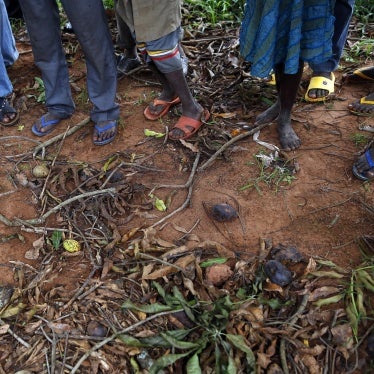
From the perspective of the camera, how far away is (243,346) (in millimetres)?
1983

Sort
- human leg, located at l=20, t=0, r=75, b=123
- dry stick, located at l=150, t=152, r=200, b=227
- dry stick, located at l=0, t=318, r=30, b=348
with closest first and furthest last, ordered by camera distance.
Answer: dry stick, located at l=0, t=318, r=30, b=348 < dry stick, located at l=150, t=152, r=200, b=227 < human leg, located at l=20, t=0, r=75, b=123

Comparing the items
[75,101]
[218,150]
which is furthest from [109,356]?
[75,101]

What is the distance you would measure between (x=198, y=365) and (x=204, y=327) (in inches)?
7.6

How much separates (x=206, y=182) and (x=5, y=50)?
235cm

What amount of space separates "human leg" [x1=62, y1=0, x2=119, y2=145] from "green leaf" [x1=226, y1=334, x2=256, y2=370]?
1902 mm

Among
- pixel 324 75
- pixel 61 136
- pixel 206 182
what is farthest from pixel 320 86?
pixel 61 136

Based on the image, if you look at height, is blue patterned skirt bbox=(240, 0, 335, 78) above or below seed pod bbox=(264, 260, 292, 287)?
above

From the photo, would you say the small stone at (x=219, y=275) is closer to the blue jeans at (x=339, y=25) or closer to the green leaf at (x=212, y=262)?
the green leaf at (x=212, y=262)

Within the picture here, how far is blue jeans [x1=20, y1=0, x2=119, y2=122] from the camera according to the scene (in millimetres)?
2768

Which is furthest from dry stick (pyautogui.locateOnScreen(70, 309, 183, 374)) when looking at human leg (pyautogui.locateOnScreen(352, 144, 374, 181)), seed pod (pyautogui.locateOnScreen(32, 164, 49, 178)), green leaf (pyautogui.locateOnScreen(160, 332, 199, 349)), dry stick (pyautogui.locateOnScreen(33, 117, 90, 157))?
dry stick (pyautogui.locateOnScreen(33, 117, 90, 157))

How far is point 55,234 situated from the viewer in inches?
103

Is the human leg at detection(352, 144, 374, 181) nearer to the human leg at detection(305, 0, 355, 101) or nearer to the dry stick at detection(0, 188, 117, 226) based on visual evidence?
the human leg at detection(305, 0, 355, 101)

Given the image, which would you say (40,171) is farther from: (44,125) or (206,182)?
(206,182)

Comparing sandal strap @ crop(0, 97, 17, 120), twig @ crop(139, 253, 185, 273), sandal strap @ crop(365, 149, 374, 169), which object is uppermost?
sandal strap @ crop(0, 97, 17, 120)
